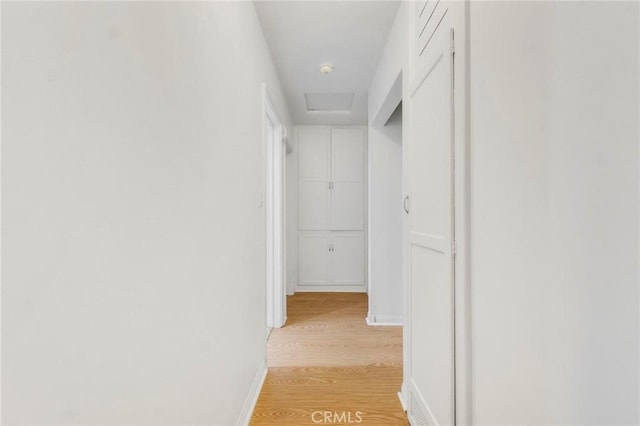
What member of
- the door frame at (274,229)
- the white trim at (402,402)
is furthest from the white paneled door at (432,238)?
the door frame at (274,229)

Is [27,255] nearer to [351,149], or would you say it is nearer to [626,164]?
[626,164]

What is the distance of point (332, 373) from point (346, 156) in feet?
9.68

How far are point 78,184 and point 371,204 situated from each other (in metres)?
2.76

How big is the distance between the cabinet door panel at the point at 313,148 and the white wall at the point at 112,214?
309 centimetres

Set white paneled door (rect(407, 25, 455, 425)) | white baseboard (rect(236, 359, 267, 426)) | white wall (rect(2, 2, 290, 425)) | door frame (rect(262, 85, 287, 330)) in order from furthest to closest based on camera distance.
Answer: door frame (rect(262, 85, 287, 330)), white baseboard (rect(236, 359, 267, 426)), white paneled door (rect(407, 25, 455, 425)), white wall (rect(2, 2, 290, 425))

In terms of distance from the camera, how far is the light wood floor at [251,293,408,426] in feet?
5.72

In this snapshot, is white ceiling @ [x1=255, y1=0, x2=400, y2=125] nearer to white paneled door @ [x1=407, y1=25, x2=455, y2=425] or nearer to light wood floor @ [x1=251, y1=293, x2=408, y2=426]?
white paneled door @ [x1=407, y1=25, x2=455, y2=425]

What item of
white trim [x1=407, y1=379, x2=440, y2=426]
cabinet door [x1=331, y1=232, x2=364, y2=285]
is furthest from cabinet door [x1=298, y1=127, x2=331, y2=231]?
white trim [x1=407, y1=379, x2=440, y2=426]

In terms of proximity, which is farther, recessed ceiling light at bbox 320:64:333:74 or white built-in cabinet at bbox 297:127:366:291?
white built-in cabinet at bbox 297:127:366:291

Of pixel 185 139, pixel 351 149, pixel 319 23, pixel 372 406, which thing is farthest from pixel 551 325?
pixel 351 149

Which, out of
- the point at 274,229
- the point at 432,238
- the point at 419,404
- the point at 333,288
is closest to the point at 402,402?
the point at 419,404

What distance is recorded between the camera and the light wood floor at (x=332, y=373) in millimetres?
1744

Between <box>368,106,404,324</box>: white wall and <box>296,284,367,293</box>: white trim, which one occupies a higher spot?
<box>368,106,404,324</box>: white wall

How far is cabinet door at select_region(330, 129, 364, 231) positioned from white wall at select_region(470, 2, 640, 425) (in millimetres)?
3376
